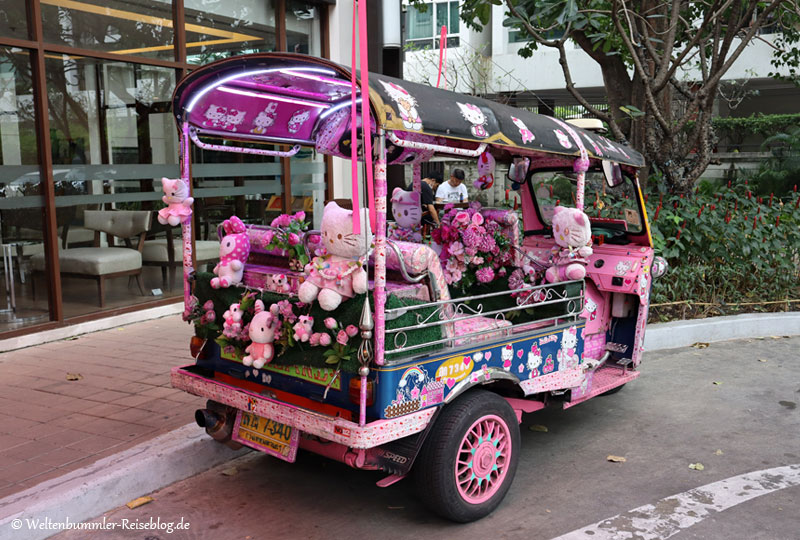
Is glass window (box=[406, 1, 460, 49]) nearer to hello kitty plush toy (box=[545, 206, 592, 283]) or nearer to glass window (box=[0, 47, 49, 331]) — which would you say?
glass window (box=[0, 47, 49, 331])

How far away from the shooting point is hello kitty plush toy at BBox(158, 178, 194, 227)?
390cm

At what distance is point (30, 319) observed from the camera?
6.64 m

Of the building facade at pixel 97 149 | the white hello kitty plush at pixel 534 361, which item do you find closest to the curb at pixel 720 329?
the white hello kitty plush at pixel 534 361

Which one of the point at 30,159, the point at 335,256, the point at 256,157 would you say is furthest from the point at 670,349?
the point at 30,159

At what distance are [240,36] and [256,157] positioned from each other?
1.61m

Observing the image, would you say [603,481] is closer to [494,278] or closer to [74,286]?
[494,278]

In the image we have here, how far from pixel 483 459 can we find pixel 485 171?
2.31m

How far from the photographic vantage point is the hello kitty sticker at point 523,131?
3.78 meters

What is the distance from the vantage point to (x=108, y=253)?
7359mm

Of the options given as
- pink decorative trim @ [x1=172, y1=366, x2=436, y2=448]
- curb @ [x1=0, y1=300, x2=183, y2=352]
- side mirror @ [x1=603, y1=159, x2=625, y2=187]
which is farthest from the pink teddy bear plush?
curb @ [x1=0, y1=300, x2=183, y2=352]

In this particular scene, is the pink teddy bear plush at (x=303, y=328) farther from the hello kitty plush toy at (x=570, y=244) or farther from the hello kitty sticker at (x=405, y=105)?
the hello kitty plush toy at (x=570, y=244)

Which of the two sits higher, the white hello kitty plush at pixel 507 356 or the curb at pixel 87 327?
the white hello kitty plush at pixel 507 356

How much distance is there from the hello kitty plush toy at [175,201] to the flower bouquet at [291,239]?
0.50 metres

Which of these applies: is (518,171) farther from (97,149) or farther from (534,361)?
(97,149)
